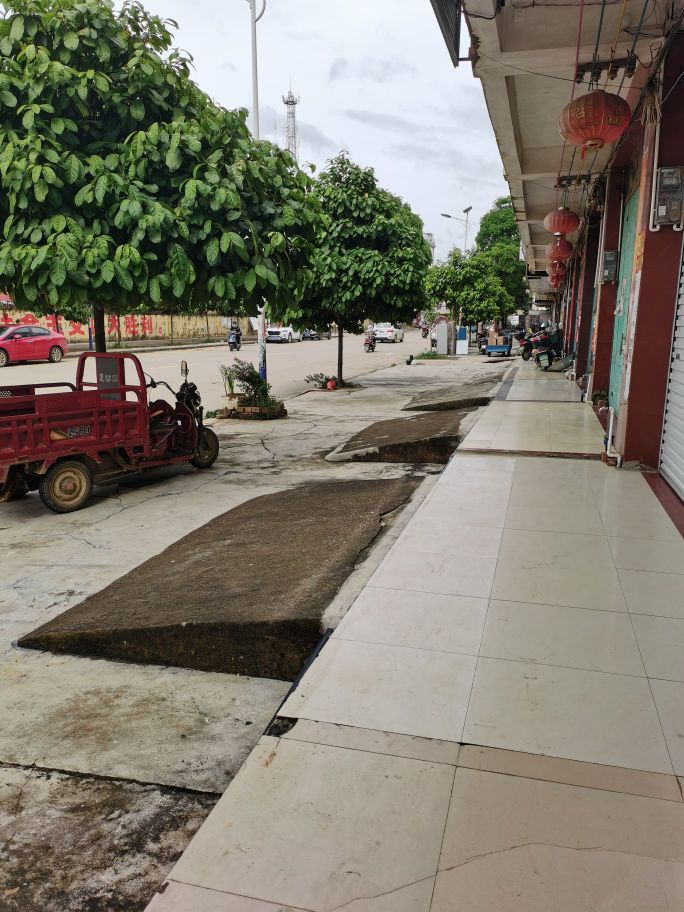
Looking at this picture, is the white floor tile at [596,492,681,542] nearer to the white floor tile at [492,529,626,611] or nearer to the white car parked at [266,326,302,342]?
the white floor tile at [492,529,626,611]

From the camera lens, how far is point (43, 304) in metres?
7.90

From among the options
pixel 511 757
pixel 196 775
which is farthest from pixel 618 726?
pixel 196 775

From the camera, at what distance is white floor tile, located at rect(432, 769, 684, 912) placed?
179 centimetres

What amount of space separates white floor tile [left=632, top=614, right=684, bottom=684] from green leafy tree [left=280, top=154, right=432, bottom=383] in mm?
12852

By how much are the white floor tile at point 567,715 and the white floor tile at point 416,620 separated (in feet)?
0.87

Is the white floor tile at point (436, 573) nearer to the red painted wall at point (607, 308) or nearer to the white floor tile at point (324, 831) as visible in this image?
the white floor tile at point (324, 831)

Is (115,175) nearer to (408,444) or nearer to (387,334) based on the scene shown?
(408,444)

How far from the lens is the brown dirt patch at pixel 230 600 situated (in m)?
3.79

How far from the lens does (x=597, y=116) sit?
5.11 metres

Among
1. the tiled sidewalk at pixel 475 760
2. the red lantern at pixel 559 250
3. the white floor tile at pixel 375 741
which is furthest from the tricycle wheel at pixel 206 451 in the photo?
the red lantern at pixel 559 250

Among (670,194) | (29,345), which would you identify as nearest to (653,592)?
(670,194)

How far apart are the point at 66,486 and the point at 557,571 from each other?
5023 millimetres

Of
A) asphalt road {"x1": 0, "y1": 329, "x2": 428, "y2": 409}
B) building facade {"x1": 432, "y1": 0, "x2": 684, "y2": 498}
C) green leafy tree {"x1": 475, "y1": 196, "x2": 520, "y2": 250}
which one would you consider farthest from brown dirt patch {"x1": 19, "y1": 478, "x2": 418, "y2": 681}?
green leafy tree {"x1": 475, "y1": 196, "x2": 520, "y2": 250}

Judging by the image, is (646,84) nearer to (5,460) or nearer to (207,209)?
(207,209)
